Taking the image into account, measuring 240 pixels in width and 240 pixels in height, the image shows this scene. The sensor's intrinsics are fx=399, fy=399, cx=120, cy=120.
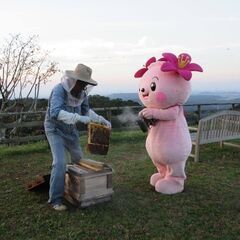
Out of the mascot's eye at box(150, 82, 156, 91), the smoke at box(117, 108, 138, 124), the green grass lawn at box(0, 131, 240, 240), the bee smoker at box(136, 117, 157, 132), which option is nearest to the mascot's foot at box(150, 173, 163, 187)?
the green grass lawn at box(0, 131, 240, 240)

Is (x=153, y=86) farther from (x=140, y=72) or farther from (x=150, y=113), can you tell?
(x=140, y=72)

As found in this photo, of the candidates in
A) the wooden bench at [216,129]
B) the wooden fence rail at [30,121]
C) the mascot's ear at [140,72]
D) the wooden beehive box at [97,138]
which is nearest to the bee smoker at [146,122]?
the mascot's ear at [140,72]

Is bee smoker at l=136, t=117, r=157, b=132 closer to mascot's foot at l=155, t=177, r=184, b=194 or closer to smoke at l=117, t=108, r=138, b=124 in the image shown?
mascot's foot at l=155, t=177, r=184, b=194

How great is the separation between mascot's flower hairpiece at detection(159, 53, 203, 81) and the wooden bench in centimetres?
249

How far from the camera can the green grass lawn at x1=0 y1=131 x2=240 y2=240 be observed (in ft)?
14.7

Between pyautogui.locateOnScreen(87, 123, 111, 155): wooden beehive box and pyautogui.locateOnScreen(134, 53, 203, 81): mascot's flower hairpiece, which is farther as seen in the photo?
pyautogui.locateOnScreen(134, 53, 203, 81): mascot's flower hairpiece

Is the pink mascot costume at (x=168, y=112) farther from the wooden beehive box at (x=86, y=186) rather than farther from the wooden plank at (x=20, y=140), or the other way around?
the wooden plank at (x=20, y=140)

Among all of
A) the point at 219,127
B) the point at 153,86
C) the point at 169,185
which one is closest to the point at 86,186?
the point at 169,185

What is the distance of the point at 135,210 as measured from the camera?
203 inches

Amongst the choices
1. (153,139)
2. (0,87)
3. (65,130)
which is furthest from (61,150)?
(0,87)

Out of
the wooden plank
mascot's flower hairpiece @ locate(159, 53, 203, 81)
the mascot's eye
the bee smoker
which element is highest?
mascot's flower hairpiece @ locate(159, 53, 203, 81)

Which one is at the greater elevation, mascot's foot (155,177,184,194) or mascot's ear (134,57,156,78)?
mascot's ear (134,57,156,78)

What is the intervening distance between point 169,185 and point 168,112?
108cm

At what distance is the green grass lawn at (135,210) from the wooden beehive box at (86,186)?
117 mm
